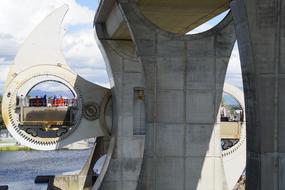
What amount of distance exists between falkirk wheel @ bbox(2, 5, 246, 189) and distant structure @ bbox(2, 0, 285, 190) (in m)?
0.05

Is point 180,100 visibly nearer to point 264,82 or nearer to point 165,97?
point 165,97

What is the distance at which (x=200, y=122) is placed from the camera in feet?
53.2

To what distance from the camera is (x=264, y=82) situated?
30.3ft

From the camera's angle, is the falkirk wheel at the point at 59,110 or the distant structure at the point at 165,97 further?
the falkirk wheel at the point at 59,110

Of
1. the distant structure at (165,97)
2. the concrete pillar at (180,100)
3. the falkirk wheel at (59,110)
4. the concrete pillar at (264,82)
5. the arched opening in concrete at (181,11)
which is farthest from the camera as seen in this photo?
the falkirk wheel at (59,110)

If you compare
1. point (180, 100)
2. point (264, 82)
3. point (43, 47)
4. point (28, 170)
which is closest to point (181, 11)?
point (180, 100)

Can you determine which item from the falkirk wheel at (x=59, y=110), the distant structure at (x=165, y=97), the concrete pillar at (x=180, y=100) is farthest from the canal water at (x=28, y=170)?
the concrete pillar at (x=180, y=100)

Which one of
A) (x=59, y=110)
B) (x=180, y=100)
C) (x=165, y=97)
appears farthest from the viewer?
(x=59, y=110)

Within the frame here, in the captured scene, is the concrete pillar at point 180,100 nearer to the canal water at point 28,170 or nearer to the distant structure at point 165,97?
the distant structure at point 165,97

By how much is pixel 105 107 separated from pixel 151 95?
38.1ft

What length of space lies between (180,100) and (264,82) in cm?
684

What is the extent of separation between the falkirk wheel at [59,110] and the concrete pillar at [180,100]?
9.57m

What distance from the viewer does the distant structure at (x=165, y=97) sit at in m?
9.35

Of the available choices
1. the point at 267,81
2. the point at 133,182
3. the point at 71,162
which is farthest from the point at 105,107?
the point at 71,162
